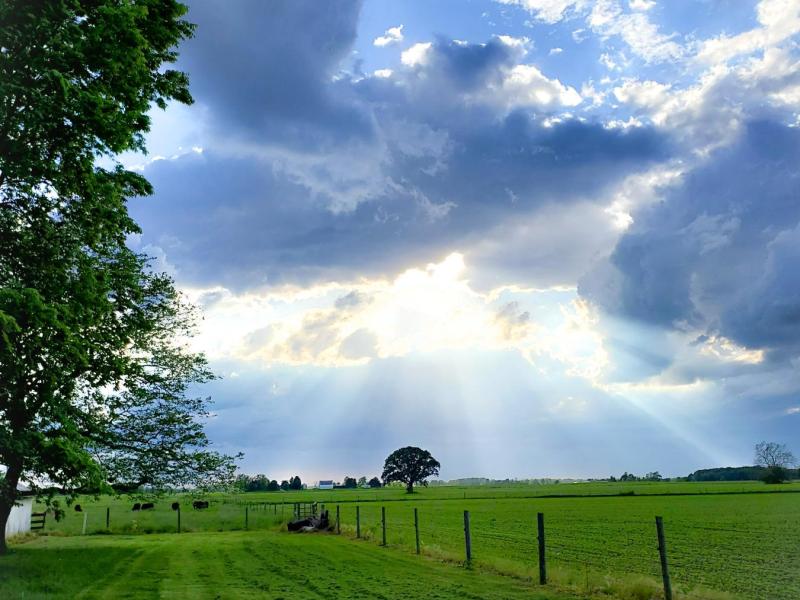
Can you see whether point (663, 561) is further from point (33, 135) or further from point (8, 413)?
point (8, 413)

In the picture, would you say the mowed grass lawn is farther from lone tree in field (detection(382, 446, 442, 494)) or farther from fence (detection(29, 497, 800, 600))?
lone tree in field (detection(382, 446, 442, 494))

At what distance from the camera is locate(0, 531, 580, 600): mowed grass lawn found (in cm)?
1448

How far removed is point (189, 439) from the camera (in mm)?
28094

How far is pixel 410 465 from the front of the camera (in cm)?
15512

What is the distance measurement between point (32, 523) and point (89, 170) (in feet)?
131

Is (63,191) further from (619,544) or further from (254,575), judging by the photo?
(619,544)

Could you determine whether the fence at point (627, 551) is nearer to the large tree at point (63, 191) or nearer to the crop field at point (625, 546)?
the crop field at point (625, 546)

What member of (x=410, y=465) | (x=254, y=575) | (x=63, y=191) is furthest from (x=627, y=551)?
(x=410, y=465)

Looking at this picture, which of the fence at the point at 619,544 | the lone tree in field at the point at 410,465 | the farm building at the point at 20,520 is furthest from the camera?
the lone tree in field at the point at 410,465

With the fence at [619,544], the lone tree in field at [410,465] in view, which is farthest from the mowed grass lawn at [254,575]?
the lone tree in field at [410,465]

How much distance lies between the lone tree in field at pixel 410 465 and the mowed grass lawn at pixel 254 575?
13252 centimetres

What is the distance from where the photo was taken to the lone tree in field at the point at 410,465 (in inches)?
6097

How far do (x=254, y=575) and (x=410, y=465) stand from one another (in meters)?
141

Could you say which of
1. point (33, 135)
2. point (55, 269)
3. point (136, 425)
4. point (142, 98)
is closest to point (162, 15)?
point (142, 98)
